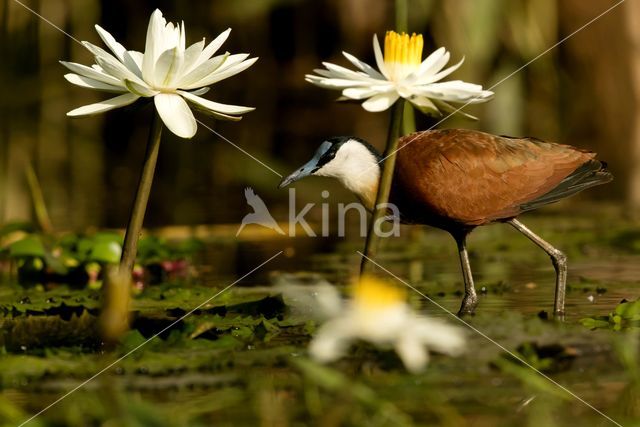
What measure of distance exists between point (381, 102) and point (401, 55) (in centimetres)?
14

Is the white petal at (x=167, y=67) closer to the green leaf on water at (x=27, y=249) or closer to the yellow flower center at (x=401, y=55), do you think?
the yellow flower center at (x=401, y=55)

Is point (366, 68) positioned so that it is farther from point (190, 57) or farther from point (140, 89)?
point (140, 89)

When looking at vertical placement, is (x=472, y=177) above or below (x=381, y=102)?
below

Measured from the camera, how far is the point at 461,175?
3.82m

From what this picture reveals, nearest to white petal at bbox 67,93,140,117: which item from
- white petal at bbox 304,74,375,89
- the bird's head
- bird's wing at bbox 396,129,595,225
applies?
white petal at bbox 304,74,375,89

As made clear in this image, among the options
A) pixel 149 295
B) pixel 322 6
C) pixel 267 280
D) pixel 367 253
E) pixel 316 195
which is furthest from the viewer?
pixel 322 6

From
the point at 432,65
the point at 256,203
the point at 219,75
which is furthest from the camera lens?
the point at 256,203

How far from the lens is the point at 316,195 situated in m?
8.14

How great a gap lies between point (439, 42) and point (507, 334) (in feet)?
18.5

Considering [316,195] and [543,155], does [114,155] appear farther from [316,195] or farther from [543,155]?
[543,155]

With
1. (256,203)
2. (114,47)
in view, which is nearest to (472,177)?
(114,47)

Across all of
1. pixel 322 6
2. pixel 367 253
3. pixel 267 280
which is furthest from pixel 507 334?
pixel 322 6

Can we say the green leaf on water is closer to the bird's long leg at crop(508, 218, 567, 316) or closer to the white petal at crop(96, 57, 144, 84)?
the white petal at crop(96, 57, 144, 84)

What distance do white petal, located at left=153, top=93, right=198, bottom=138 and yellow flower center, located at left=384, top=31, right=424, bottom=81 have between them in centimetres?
61
